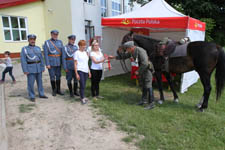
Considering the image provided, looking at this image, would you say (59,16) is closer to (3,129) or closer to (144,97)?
(144,97)

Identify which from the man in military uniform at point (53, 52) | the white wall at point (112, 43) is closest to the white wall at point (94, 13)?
the white wall at point (112, 43)

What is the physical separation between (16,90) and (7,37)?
23.6 ft

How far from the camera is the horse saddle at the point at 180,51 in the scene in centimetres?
393

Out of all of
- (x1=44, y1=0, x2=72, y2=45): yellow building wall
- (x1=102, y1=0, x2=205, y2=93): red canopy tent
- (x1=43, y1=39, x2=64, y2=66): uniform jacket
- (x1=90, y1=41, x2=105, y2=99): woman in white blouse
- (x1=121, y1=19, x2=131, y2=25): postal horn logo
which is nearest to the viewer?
(x1=90, y1=41, x2=105, y2=99): woman in white blouse

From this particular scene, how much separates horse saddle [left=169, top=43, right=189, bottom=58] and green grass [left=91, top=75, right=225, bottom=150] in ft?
3.83

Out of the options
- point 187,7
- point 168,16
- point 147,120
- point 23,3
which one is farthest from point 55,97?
point 187,7

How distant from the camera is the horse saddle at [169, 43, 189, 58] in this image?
12.9 ft

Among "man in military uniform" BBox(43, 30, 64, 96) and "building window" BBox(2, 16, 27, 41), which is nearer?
"man in military uniform" BBox(43, 30, 64, 96)

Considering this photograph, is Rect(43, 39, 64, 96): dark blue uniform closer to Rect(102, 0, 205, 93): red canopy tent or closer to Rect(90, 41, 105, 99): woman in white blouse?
Rect(90, 41, 105, 99): woman in white blouse

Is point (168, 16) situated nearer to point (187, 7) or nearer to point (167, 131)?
point (167, 131)

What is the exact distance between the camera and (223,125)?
10.2 feet

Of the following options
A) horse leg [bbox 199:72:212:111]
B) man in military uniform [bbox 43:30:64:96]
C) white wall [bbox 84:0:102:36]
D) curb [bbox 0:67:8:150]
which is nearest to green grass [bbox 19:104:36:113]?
curb [bbox 0:67:8:150]

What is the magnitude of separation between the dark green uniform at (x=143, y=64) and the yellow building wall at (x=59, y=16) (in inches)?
361

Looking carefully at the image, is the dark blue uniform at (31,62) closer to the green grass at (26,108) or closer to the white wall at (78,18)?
the green grass at (26,108)
